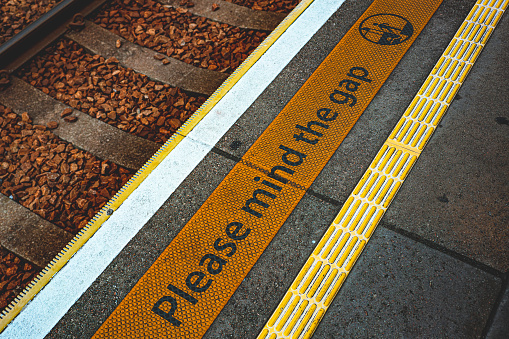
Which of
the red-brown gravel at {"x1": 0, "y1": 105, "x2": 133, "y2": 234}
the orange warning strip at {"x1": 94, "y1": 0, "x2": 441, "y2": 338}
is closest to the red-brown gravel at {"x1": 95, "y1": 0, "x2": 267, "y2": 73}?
the orange warning strip at {"x1": 94, "y1": 0, "x2": 441, "y2": 338}

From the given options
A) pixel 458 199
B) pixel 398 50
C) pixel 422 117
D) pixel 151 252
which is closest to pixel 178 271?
pixel 151 252

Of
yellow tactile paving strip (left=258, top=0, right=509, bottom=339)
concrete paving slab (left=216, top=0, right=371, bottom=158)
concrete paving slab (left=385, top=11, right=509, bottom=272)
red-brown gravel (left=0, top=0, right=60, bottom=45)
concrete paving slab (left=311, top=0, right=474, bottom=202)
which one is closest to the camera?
yellow tactile paving strip (left=258, top=0, right=509, bottom=339)

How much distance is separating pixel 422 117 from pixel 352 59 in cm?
88

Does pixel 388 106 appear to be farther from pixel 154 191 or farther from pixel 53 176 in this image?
pixel 53 176

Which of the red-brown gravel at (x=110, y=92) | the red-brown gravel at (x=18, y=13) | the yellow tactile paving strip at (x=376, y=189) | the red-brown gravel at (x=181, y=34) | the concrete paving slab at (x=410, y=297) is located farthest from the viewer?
the red-brown gravel at (x=18, y=13)

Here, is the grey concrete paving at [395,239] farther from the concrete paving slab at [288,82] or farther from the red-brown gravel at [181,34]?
the red-brown gravel at [181,34]

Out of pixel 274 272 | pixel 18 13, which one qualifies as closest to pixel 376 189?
pixel 274 272

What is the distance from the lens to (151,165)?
2.96 metres

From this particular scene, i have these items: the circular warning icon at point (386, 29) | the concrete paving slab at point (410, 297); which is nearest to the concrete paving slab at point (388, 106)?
the circular warning icon at point (386, 29)

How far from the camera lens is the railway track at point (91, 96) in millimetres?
3090

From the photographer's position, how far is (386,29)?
3545mm

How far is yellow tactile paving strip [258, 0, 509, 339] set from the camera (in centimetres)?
225

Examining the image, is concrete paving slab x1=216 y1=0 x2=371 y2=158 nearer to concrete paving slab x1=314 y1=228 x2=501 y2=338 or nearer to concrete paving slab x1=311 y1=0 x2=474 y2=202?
concrete paving slab x1=311 y1=0 x2=474 y2=202

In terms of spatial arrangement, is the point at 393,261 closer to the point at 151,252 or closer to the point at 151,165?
the point at 151,252
